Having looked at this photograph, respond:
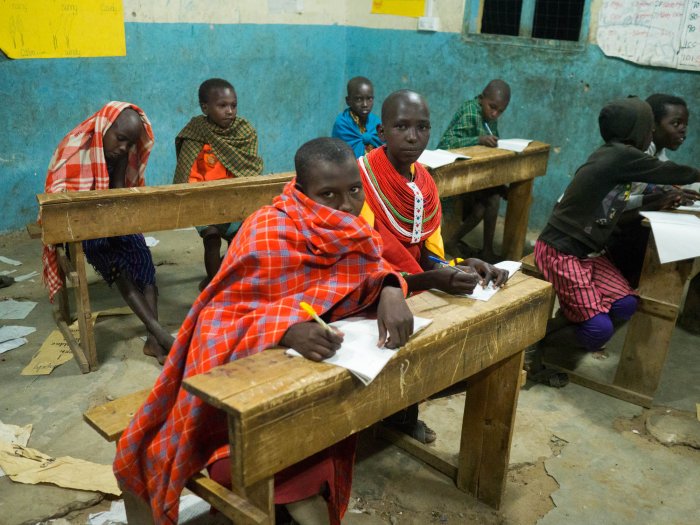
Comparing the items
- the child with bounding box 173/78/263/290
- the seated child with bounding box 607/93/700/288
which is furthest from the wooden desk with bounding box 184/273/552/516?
the child with bounding box 173/78/263/290

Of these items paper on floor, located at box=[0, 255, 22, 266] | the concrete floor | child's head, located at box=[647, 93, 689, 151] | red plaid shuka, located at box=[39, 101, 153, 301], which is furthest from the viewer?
paper on floor, located at box=[0, 255, 22, 266]

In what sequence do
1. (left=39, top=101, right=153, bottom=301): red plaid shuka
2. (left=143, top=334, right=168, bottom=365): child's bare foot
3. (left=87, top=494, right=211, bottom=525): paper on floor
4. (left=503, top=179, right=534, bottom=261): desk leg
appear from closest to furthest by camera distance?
1. (left=87, top=494, right=211, bottom=525): paper on floor
2. (left=39, top=101, right=153, bottom=301): red plaid shuka
3. (left=143, top=334, right=168, bottom=365): child's bare foot
4. (left=503, top=179, right=534, bottom=261): desk leg

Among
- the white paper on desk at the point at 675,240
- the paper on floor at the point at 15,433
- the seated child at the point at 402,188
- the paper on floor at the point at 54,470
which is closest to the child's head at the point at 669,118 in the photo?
the white paper on desk at the point at 675,240

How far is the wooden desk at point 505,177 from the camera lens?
434 centimetres

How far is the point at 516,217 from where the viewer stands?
528 centimetres

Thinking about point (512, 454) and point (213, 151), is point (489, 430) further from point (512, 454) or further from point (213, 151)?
point (213, 151)

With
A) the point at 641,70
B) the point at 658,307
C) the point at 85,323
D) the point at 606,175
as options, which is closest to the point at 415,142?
the point at 606,175

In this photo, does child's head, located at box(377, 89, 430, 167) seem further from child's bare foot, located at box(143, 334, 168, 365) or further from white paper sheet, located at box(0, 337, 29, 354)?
white paper sheet, located at box(0, 337, 29, 354)

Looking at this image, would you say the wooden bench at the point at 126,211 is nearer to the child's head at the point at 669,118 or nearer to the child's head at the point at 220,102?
the child's head at the point at 220,102

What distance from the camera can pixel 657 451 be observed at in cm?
302

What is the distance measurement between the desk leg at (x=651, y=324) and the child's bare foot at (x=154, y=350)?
2388mm

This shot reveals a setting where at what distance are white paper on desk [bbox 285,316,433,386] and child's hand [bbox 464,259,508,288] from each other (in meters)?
0.41

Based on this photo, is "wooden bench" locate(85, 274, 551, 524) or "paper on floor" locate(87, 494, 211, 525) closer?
"wooden bench" locate(85, 274, 551, 524)

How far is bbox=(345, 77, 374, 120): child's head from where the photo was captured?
5.24 m
